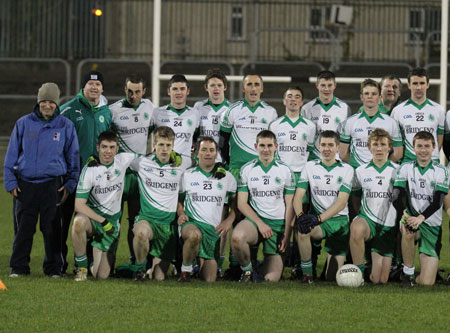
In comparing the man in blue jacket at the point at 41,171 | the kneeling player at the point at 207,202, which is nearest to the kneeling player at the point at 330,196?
the kneeling player at the point at 207,202

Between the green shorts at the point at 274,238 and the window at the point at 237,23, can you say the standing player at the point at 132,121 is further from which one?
the window at the point at 237,23

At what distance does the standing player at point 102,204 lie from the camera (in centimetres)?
862

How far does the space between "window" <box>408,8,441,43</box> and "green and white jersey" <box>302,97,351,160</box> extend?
12.9 m

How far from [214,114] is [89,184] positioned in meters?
1.55

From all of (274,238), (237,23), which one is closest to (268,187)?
(274,238)

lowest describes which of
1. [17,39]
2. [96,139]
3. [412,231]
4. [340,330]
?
Result: [340,330]

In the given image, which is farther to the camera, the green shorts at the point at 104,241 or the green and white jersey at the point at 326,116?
the green and white jersey at the point at 326,116

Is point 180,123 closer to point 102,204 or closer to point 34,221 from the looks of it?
point 102,204

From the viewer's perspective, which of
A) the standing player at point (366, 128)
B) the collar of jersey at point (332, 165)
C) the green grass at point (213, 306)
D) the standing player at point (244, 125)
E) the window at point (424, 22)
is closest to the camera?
the green grass at point (213, 306)

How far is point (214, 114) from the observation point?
31.7 ft

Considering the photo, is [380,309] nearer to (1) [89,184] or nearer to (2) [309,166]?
(2) [309,166]

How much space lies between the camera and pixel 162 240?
8.74 metres

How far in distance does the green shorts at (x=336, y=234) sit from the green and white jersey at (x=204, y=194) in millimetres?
889

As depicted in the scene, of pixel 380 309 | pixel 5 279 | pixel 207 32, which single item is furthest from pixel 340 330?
pixel 207 32
